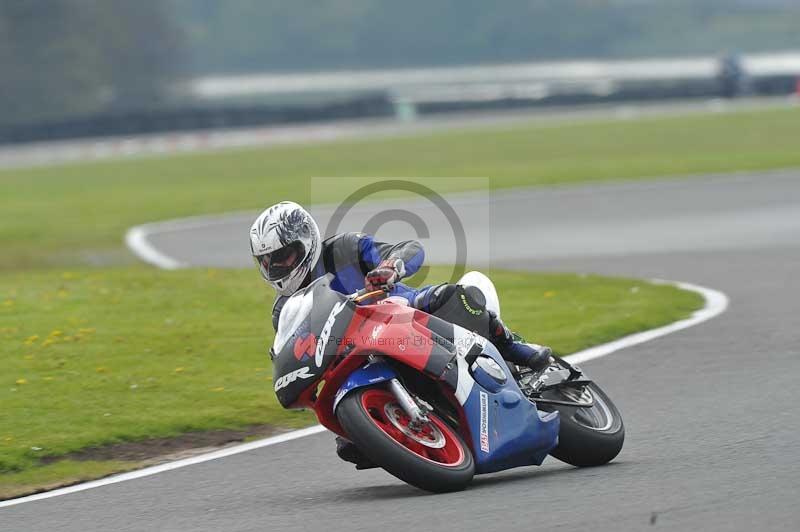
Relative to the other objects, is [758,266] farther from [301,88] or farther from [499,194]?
[301,88]

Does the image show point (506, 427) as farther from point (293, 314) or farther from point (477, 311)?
point (293, 314)

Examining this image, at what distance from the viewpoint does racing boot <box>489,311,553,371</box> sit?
6.53 m

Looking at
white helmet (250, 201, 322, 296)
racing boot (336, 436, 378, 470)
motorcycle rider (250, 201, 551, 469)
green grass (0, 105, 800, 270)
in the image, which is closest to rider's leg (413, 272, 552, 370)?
motorcycle rider (250, 201, 551, 469)

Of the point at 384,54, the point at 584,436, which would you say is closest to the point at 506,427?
the point at 584,436

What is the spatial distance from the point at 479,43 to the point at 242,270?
172ft

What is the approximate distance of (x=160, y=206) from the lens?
80.3 feet

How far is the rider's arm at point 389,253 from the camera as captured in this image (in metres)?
6.18

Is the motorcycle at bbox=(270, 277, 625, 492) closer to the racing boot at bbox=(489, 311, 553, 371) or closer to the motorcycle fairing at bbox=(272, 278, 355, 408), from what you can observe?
the motorcycle fairing at bbox=(272, 278, 355, 408)

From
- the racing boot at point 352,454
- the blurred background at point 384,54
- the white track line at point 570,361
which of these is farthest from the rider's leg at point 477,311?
the blurred background at point 384,54

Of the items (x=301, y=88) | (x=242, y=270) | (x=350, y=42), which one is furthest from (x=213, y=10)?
(x=242, y=270)

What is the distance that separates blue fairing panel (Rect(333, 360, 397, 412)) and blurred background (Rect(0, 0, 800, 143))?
39.8m

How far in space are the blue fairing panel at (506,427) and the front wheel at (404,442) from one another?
0.34ft

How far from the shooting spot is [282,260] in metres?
6.03

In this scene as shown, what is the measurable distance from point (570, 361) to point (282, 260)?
146 inches
